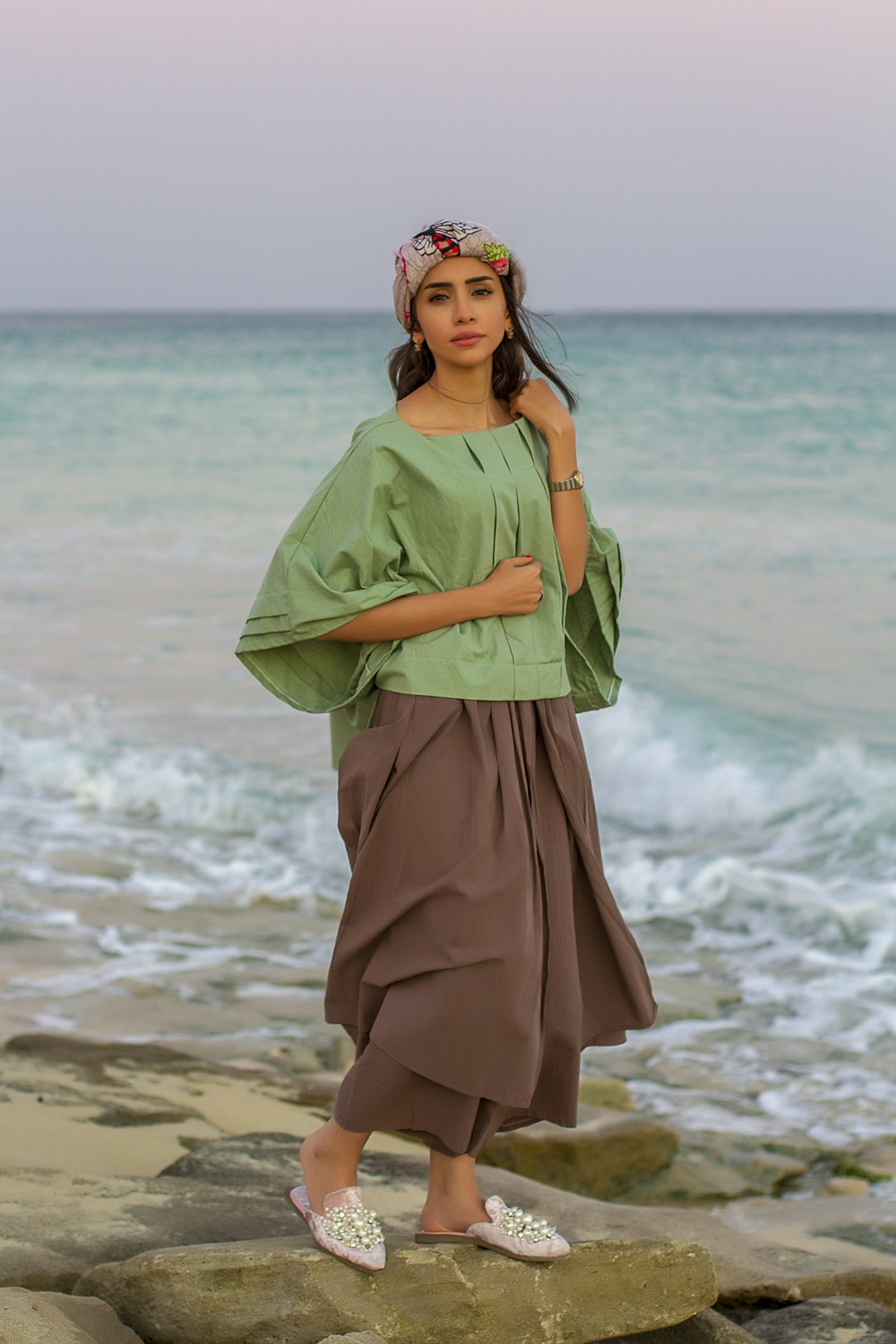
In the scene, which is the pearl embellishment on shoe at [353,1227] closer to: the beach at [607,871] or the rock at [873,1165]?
the beach at [607,871]

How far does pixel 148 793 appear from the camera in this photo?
7.90 m

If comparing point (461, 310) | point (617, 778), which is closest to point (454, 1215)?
point (461, 310)

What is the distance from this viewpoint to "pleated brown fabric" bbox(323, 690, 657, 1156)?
2.60 m

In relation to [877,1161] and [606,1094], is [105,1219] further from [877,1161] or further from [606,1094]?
[877,1161]

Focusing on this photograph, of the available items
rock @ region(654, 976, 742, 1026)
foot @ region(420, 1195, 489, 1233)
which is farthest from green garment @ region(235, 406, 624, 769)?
rock @ region(654, 976, 742, 1026)

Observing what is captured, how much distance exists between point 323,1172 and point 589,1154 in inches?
58.4

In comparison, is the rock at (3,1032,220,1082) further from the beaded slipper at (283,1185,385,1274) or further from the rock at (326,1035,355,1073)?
the beaded slipper at (283,1185,385,1274)

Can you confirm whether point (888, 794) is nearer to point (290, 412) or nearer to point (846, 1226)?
point (846, 1226)

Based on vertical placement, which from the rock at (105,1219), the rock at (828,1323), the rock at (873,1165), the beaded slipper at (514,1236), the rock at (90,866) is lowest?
the rock at (873,1165)

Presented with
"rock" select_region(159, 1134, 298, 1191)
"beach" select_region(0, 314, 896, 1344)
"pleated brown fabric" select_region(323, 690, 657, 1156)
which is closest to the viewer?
"pleated brown fabric" select_region(323, 690, 657, 1156)

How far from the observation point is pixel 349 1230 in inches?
107

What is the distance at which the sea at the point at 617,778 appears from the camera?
5250mm

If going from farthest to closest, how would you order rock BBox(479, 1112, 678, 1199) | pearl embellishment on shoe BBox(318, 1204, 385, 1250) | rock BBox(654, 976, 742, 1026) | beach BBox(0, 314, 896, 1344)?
rock BBox(654, 976, 742, 1026) < rock BBox(479, 1112, 678, 1199) < beach BBox(0, 314, 896, 1344) < pearl embellishment on shoe BBox(318, 1204, 385, 1250)

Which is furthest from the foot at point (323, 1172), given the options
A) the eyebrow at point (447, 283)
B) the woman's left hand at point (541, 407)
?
the eyebrow at point (447, 283)
